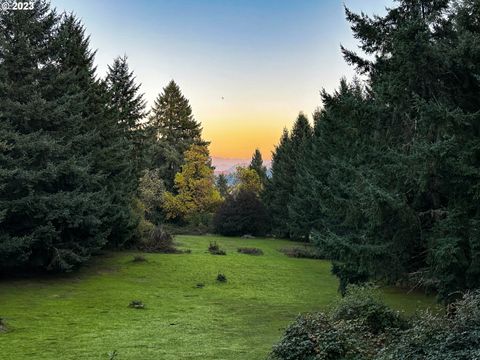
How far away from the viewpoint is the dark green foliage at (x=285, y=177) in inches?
1789

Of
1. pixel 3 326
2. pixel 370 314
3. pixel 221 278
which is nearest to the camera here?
pixel 370 314

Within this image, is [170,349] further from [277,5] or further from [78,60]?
[78,60]

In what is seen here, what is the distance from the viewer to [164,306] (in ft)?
49.8

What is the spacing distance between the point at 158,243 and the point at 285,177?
21.0 metres

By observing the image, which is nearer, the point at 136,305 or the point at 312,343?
the point at 312,343

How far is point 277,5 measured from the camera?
19797 mm

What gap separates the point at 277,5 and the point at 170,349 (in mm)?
15613

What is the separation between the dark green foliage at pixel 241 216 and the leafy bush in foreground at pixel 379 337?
34.1m

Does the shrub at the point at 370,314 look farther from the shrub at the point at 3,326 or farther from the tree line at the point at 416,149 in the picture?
the shrub at the point at 3,326

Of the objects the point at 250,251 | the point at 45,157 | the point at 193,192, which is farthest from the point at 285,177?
the point at 45,157

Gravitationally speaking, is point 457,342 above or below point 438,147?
below

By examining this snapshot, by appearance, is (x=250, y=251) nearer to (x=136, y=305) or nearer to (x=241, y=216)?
(x=241, y=216)

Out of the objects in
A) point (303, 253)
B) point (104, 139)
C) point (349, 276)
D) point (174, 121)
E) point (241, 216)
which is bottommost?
point (303, 253)

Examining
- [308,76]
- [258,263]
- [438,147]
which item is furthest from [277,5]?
[258,263]
